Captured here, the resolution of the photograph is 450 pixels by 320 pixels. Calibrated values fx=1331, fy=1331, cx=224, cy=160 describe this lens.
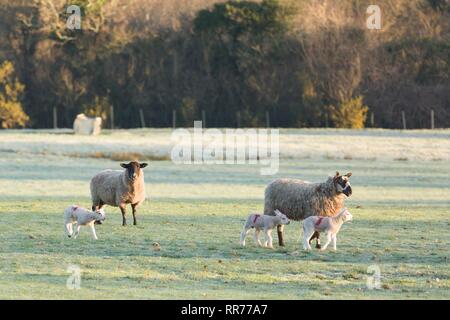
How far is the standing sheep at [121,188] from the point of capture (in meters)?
25.2

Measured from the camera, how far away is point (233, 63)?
69.5 m

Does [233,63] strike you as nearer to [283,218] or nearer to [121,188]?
[121,188]

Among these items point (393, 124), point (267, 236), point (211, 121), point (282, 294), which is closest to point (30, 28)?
point (211, 121)

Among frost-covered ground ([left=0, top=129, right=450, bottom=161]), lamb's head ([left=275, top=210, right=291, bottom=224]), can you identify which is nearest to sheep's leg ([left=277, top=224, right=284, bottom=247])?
lamb's head ([left=275, top=210, right=291, bottom=224])

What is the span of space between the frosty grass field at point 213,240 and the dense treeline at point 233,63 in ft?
58.2

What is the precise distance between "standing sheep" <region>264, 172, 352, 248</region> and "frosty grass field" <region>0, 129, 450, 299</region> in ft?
2.28

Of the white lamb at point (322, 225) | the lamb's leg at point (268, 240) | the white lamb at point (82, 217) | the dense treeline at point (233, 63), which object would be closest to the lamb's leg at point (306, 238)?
the white lamb at point (322, 225)

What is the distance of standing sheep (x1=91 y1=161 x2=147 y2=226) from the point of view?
25.2m

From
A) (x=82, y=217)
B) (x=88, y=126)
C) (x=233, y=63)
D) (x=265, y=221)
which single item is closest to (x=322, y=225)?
(x=265, y=221)

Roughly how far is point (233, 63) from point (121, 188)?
44.6 meters

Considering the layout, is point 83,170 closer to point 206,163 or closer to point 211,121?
point 206,163

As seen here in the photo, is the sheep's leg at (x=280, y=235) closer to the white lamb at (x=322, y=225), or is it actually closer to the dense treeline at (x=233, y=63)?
the white lamb at (x=322, y=225)

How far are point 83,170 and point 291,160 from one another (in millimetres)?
9230

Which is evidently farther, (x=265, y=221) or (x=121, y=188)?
(x=121, y=188)
